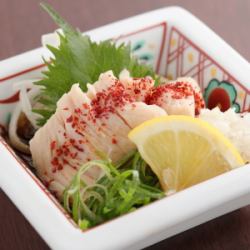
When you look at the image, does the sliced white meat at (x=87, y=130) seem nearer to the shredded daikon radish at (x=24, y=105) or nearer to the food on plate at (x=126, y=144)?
the food on plate at (x=126, y=144)

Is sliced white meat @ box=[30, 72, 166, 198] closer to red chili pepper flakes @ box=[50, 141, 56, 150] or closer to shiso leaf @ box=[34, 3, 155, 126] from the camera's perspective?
red chili pepper flakes @ box=[50, 141, 56, 150]

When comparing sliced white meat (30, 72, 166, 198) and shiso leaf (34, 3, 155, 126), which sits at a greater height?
shiso leaf (34, 3, 155, 126)

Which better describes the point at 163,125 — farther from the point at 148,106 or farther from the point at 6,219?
the point at 6,219

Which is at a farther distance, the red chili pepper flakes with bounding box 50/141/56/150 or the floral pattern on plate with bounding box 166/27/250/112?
the floral pattern on plate with bounding box 166/27/250/112

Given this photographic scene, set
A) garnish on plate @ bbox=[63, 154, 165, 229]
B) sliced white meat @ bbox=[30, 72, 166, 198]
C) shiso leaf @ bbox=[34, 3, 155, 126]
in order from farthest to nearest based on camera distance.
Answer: shiso leaf @ bbox=[34, 3, 155, 126] → sliced white meat @ bbox=[30, 72, 166, 198] → garnish on plate @ bbox=[63, 154, 165, 229]

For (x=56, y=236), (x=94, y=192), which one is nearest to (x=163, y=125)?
(x=94, y=192)

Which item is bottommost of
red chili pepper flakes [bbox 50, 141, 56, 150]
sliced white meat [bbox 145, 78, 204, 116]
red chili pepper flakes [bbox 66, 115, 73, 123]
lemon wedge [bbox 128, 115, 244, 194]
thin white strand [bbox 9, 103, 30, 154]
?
lemon wedge [bbox 128, 115, 244, 194]

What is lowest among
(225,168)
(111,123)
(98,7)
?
(225,168)

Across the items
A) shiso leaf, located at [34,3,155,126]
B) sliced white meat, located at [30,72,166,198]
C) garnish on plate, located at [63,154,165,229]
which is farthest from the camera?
shiso leaf, located at [34,3,155,126]

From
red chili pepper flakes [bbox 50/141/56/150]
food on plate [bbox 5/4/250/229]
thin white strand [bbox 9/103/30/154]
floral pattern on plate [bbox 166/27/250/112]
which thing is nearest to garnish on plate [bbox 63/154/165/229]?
food on plate [bbox 5/4/250/229]
